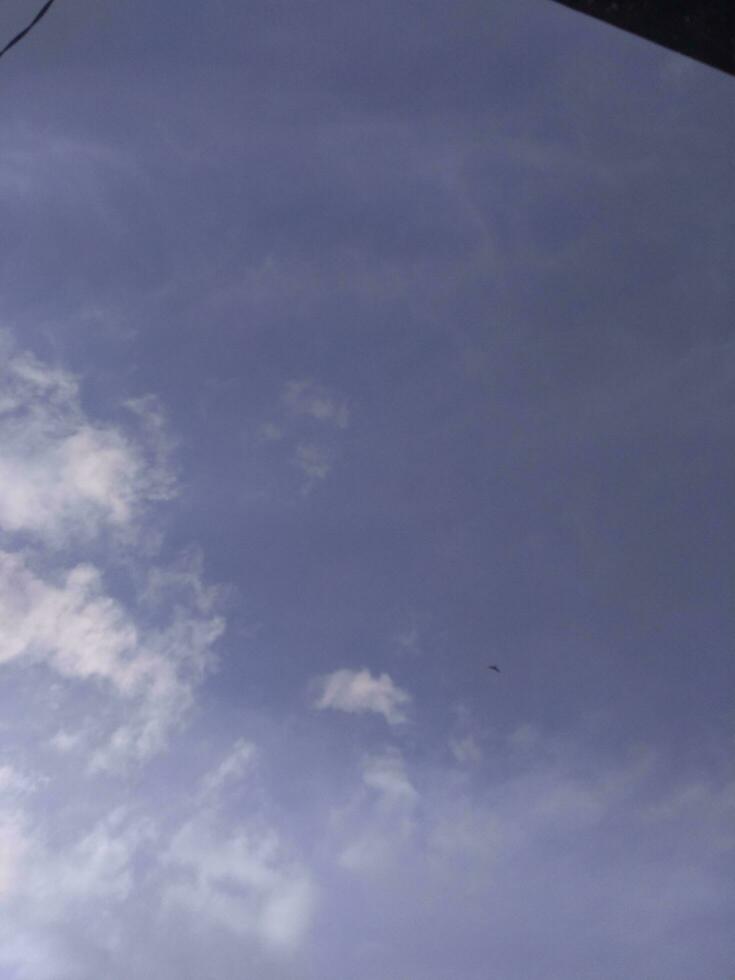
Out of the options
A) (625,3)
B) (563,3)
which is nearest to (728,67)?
(625,3)

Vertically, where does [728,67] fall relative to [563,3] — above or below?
below

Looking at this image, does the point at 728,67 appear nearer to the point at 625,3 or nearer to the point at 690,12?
the point at 690,12

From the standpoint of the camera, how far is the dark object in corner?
4.88 meters

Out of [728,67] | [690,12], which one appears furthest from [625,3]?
[728,67]

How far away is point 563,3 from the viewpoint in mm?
5117

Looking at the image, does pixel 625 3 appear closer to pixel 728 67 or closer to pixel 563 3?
pixel 563 3

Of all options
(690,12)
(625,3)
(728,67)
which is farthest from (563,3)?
(728,67)

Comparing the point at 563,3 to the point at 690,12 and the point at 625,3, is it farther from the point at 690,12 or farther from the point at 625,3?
the point at 690,12

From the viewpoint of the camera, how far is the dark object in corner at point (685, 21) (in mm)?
4875

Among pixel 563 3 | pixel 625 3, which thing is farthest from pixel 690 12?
pixel 563 3

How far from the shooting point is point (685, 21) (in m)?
4.89

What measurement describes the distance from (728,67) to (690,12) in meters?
Answer: 0.45

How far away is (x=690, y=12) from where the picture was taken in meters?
4.87

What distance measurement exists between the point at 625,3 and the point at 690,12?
1.39 ft
